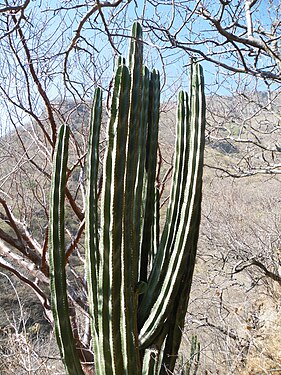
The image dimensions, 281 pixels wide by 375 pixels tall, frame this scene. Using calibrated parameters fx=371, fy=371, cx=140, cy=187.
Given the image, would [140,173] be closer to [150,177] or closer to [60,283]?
[150,177]

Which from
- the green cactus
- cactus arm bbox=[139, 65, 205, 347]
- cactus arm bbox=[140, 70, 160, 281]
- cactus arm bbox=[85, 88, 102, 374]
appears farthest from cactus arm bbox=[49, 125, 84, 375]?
cactus arm bbox=[140, 70, 160, 281]

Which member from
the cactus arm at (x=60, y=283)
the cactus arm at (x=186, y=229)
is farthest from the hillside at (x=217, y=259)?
the cactus arm at (x=186, y=229)

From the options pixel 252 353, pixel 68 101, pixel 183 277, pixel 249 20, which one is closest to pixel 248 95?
pixel 249 20

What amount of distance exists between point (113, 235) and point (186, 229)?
490mm

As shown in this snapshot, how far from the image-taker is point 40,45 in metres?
3.19

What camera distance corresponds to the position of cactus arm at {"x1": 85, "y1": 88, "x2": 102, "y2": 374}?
1527 millimetres

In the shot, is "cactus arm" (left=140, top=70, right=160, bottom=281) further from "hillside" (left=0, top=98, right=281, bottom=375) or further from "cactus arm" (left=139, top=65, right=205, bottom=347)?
"hillside" (left=0, top=98, right=281, bottom=375)

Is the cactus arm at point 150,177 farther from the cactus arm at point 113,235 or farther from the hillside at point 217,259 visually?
the hillside at point 217,259

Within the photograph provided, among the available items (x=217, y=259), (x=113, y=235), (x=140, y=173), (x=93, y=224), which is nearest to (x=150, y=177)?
(x=140, y=173)

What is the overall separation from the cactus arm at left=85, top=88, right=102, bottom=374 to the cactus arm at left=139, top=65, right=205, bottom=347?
281mm

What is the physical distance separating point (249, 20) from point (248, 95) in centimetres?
241

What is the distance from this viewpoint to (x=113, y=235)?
4.57 feet

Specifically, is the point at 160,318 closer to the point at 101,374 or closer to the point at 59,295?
the point at 101,374

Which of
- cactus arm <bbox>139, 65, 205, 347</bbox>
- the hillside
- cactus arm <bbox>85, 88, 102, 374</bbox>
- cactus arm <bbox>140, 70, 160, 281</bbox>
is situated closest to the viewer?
cactus arm <bbox>85, 88, 102, 374</bbox>
